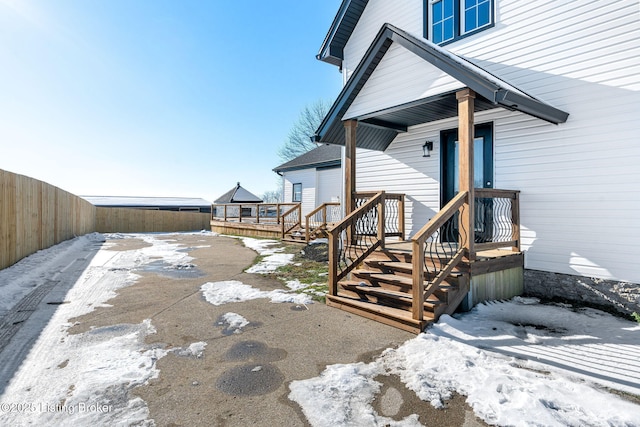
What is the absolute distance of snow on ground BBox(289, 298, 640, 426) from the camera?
7.08ft

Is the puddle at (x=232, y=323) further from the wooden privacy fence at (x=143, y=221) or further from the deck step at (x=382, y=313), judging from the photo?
the wooden privacy fence at (x=143, y=221)

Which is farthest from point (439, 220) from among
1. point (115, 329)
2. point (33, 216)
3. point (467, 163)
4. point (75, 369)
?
point (33, 216)

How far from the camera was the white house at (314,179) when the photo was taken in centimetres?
1405

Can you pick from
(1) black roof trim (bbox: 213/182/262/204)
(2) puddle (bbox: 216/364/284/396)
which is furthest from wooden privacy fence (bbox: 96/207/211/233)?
(2) puddle (bbox: 216/364/284/396)

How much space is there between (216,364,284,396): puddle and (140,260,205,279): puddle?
4.49 m

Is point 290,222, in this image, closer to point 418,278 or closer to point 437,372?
point 418,278

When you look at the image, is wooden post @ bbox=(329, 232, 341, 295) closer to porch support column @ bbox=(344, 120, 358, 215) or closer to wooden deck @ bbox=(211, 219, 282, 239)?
porch support column @ bbox=(344, 120, 358, 215)

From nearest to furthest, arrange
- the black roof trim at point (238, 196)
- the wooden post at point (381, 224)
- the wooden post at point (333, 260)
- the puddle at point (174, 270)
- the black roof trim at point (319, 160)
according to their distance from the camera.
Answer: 1. the wooden post at point (333, 260)
2. the wooden post at point (381, 224)
3. the puddle at point (174, 270)
4. the black roof trim at point (319, 160)
5. the black roof trim at point (238, 196)

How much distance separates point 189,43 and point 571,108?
1311 centimetres

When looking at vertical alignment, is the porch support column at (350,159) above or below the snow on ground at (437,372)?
above

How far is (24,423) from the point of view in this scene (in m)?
2.00

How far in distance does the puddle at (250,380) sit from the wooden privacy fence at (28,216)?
20.4ft

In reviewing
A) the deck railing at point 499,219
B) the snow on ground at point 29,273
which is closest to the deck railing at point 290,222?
the snow on ground at point 29,273

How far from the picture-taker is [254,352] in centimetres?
320
